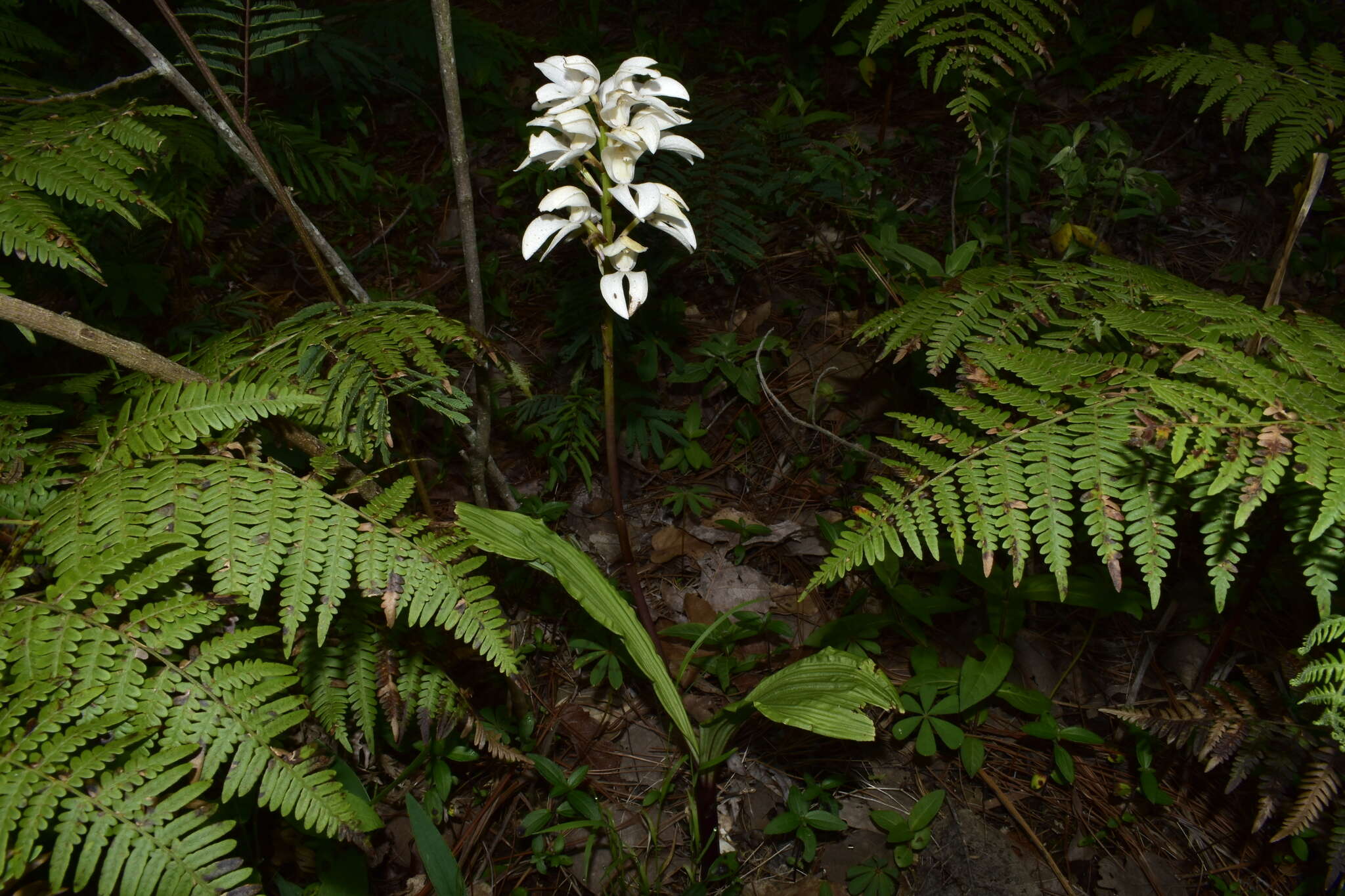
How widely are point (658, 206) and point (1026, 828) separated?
1910mm

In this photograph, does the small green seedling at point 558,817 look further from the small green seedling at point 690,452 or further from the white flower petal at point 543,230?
the white flower petal at point 543,230

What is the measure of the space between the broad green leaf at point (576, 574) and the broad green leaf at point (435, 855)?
0.62 meters

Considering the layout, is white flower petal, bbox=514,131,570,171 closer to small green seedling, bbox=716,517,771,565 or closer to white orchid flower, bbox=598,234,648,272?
white orchid flower, bbox=598,234,648,272

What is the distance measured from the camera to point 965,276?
211 cm

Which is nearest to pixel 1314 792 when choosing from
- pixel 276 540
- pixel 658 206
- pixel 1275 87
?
pixel 1275 87

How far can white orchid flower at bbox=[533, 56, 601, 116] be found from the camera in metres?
1.52

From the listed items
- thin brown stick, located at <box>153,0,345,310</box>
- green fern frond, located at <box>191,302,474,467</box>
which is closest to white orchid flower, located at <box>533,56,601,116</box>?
green fern frond, located at <box>191,302,474,467</box>

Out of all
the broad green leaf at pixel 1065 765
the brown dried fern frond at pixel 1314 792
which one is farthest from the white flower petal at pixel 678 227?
the brown dried fern frond at pixel 1314 792

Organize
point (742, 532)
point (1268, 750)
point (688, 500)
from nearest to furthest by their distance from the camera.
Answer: point (1268, 750) < point (742, 532) < point (688, 500)

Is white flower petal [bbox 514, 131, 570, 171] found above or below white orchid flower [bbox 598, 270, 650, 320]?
above

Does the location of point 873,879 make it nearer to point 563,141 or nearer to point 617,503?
point 617,503

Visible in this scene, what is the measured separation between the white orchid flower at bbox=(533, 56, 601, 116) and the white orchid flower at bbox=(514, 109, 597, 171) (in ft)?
0.07

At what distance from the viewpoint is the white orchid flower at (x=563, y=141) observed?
1.50 metres

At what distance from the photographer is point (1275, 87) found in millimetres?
2184
